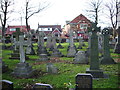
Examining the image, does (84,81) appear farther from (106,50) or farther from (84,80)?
(106,50)

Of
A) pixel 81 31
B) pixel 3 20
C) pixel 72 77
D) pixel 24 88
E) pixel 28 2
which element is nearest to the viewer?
pixel 24 88

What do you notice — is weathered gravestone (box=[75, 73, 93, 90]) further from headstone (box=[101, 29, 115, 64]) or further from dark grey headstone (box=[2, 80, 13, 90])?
headstone (box=[101, 29, 115, 64])

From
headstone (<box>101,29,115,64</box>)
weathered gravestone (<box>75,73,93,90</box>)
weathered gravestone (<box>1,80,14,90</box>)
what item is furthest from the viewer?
headstone (<box>101,29,115,64</box>)

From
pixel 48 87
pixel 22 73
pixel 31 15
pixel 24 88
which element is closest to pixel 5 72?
pixel 22 73

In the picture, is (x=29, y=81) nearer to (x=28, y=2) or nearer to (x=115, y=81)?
(x=115, y=81)

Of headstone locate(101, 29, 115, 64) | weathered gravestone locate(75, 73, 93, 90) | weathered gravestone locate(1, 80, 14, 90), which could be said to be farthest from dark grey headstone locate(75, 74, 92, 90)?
headstone locate(101, 29, 115, 64)

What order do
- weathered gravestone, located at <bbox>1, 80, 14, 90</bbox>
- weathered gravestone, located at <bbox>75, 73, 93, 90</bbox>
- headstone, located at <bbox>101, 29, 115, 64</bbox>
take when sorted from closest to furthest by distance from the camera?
weathered gravestone, located at <bbox>1, 80, 14, 90</bbox> → weathered gravestone, located at <bbox>75, 73, 93, 90</bbox> → headstone, located at <bbox>101, 29, 115, 64</bbox>

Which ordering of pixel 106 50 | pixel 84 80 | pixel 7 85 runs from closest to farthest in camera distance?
pixel 7 85
pixel 84 80
pixel 106 50

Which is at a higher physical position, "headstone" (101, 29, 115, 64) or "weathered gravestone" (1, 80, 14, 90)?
"headstone" (101, 29, 115, 64)

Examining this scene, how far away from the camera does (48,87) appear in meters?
4.34

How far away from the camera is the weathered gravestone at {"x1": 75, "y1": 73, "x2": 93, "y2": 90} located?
220 inches

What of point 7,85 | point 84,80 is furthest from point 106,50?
point 7,85

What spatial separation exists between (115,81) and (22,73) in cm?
449

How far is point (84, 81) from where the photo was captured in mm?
5633
